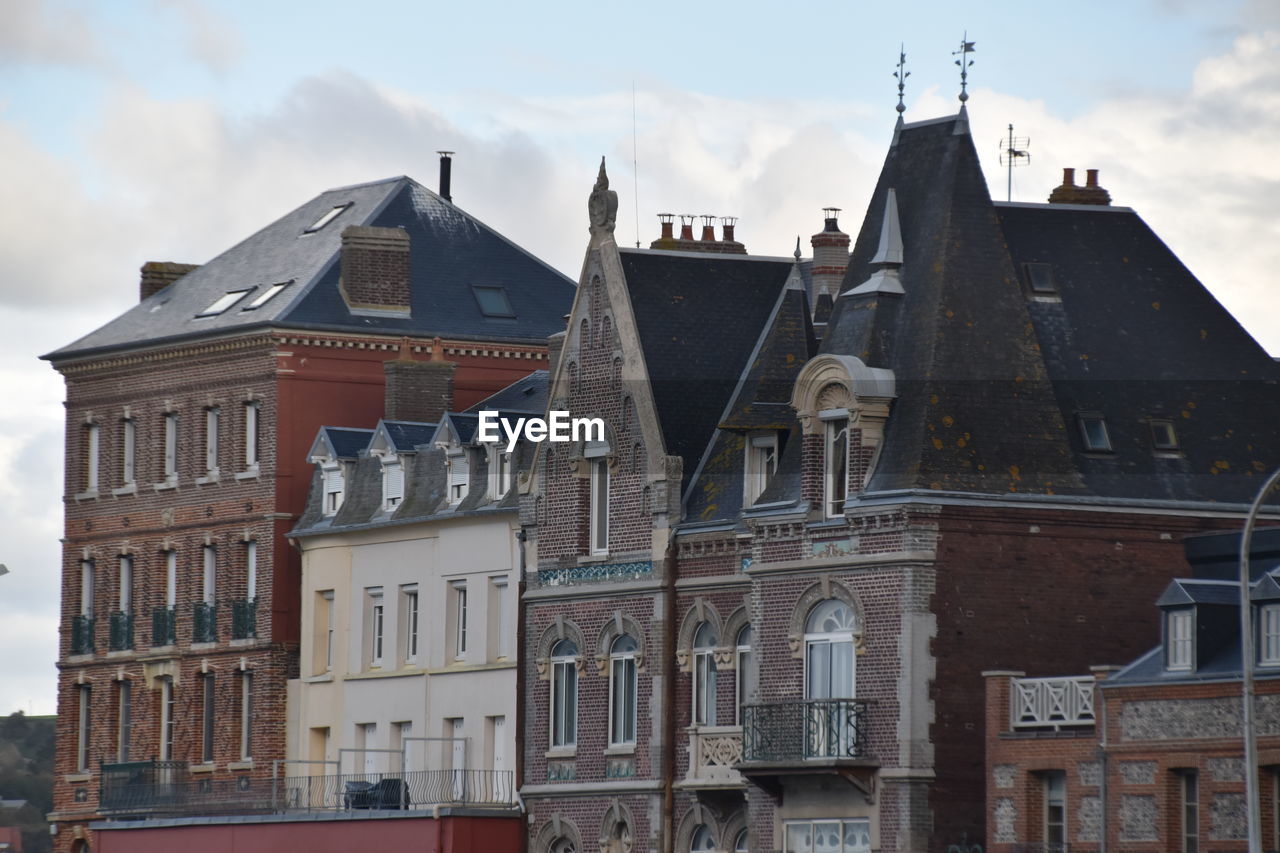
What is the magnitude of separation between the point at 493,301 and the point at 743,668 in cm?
2305

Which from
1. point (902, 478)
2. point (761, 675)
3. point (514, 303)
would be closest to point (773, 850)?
point (761, 675)

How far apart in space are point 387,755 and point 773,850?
56.4 feet

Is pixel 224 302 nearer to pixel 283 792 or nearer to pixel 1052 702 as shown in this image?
pixel 283 792

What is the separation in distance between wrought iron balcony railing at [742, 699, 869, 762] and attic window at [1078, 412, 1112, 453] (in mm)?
6057

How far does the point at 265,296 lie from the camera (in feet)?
281

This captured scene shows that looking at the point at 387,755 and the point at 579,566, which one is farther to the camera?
the point at 387,755

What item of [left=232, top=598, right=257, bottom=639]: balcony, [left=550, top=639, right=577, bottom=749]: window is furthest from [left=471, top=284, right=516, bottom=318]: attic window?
[left=550, top=639, right=577, bottom=749]: window

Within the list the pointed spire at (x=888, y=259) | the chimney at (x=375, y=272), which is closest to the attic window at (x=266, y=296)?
the chimney at (x=375, y=272)

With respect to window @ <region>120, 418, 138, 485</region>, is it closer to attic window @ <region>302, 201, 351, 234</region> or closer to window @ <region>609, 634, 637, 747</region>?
attic window @ <region>302, 201, 351, 234</region>

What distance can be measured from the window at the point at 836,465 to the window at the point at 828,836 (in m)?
5.17

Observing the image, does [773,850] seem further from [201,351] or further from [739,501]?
[201,351]

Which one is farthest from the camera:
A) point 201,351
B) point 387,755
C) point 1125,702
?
point 201,351

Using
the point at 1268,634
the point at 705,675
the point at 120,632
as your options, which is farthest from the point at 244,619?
the point at 1268,634

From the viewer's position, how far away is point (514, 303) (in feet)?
286
